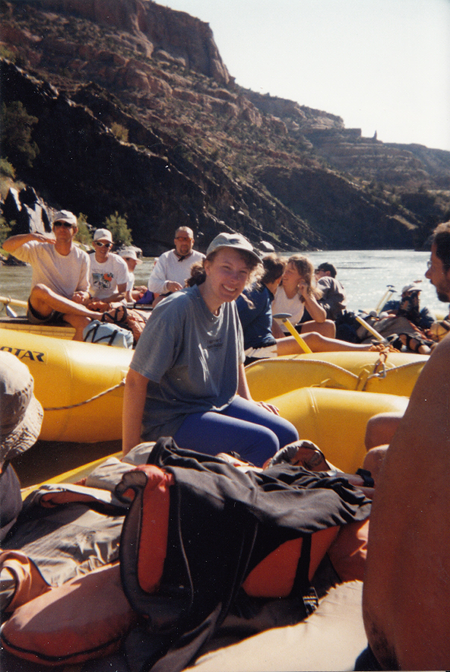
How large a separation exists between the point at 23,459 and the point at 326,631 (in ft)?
7.69

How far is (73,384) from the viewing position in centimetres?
282

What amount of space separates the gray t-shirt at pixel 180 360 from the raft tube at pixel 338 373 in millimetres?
1046

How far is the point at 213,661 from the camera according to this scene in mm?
940

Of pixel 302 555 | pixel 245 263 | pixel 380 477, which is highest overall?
pixel 245 263

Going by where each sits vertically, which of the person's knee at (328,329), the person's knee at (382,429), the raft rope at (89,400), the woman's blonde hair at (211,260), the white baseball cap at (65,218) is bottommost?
the raft rope at (89,400)

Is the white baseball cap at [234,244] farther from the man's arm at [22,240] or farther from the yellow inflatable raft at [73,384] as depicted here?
the man's arm at [22,240]

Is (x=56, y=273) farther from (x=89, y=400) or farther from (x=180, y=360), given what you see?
(x=180, y=360)

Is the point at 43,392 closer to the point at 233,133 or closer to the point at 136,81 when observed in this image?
the point at 136,81

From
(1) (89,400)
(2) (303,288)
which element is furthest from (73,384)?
(2) (303,288)

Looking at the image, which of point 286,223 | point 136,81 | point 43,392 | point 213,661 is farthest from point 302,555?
point 136,81

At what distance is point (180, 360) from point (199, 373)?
0.10m

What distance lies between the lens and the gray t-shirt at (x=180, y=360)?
177 cm

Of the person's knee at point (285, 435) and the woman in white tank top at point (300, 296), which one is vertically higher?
the woman in white tank top at point (300, 296)

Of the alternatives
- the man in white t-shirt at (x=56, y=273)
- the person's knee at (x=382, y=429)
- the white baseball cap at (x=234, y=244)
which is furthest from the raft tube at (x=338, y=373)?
the man in white t-shirt at (x=56, y=273)
